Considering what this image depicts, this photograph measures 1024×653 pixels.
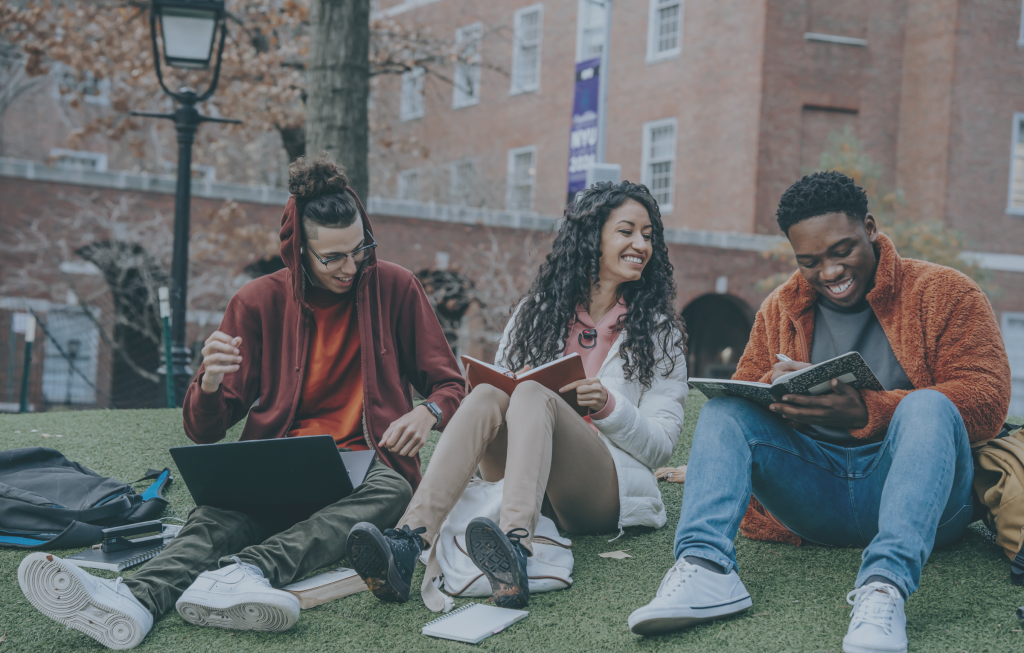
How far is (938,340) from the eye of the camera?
2.81 metres

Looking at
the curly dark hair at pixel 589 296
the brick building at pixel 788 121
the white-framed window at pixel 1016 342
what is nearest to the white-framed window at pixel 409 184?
the brick building at pixel 788 121

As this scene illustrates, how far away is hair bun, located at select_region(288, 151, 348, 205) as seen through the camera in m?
3.48

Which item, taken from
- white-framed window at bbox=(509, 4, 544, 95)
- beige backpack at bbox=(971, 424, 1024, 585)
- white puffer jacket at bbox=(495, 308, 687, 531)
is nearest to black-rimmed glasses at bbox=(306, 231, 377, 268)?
white puffer jacket at bbox=(495, 308, 687, 531)

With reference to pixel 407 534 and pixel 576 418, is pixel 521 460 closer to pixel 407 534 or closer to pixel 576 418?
pixel 576 418

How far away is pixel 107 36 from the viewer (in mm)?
11742

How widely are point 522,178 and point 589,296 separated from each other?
20892 mm

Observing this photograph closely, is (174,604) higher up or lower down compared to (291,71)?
lower down

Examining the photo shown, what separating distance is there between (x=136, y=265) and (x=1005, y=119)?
17.4 meters

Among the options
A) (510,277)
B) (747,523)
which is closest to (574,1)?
(510,277)

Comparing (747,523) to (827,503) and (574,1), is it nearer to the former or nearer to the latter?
(827,503)

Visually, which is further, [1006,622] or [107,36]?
[107,36]

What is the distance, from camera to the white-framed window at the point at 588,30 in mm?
22297

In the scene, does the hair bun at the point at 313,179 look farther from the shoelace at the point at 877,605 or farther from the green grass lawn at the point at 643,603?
the shoelace at the point at 877,605

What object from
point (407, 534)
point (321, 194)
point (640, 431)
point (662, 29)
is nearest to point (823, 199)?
point (640, 431)
